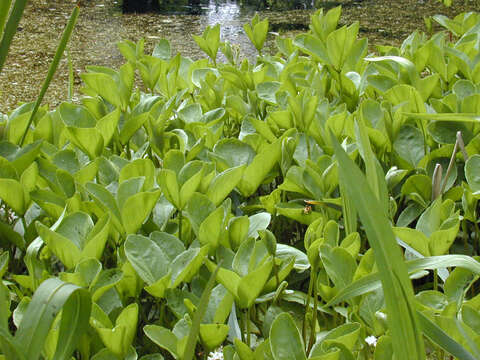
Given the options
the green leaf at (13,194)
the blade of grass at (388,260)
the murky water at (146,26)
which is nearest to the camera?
the blade of grass at (388,260)

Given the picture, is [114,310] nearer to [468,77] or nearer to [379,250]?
[379,250]

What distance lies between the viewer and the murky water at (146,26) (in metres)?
3.11

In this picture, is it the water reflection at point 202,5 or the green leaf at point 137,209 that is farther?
the water reflection at point 202,5

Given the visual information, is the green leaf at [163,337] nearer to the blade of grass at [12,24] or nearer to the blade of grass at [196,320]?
the blade of grass at [196,320]

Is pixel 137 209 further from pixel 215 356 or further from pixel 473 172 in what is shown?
pixel 473 172

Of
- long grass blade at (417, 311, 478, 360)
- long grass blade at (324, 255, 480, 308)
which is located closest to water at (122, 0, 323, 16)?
long grass blade at (324, 255, 480, 308)

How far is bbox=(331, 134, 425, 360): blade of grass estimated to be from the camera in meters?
0.60

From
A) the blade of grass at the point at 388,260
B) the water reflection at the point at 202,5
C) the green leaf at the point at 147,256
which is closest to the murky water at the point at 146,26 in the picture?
the water reflection at the point at 202,5

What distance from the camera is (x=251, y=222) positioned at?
3.59 ft

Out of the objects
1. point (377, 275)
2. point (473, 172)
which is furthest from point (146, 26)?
point (377, 275)

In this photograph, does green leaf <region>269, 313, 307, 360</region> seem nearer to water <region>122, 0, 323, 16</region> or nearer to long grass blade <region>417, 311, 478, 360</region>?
long grass blade <region>417, 311, 478, 360</region>

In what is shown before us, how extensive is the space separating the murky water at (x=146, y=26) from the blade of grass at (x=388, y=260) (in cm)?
232

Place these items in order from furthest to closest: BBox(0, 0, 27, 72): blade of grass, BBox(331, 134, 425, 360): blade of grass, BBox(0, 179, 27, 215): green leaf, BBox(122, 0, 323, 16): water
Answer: BBox(122, 0, 323, 16): water → BBox(0, 179, 27, 215): green leaf → BBox(0, 0, 27, 72): blade of grass → BBox(331, 134, 425, 360): blade of grass

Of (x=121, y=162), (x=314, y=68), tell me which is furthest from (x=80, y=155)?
(x=314, y=68)
